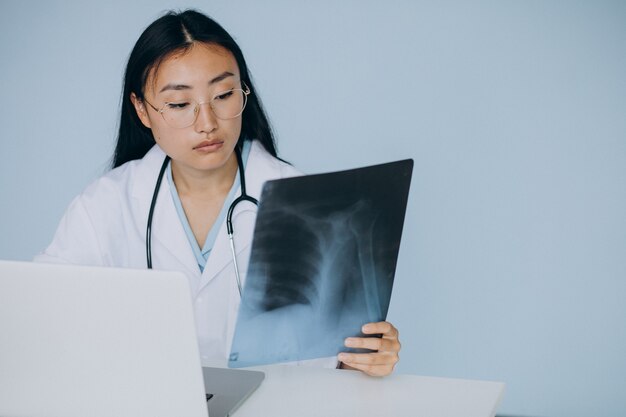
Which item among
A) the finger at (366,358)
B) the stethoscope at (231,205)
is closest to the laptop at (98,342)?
the finger at (366,358)

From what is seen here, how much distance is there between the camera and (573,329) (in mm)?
2691

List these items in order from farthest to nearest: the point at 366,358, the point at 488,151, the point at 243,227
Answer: the point at 488,151 → the point at 243,227 → the point at 366,358

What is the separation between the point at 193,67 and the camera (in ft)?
5.62

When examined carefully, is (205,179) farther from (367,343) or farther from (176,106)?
(367,343)

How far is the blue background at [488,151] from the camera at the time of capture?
2.63 meters

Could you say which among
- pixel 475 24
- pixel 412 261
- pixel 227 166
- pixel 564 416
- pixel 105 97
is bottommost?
pixel 564 416

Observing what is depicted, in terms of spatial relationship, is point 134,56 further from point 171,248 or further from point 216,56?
point 171,248

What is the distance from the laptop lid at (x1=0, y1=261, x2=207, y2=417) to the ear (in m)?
0.78

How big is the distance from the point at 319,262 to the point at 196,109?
1.75 ft

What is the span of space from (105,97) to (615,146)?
1.60 meters

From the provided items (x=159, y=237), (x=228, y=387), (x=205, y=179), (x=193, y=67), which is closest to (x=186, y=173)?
(x=205, y=179)

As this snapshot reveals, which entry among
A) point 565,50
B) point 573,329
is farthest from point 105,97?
point 573,329

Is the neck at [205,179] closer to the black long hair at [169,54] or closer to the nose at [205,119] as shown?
the black long hair at [169,54]

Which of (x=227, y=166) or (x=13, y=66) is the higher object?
(x=13, y=66)
